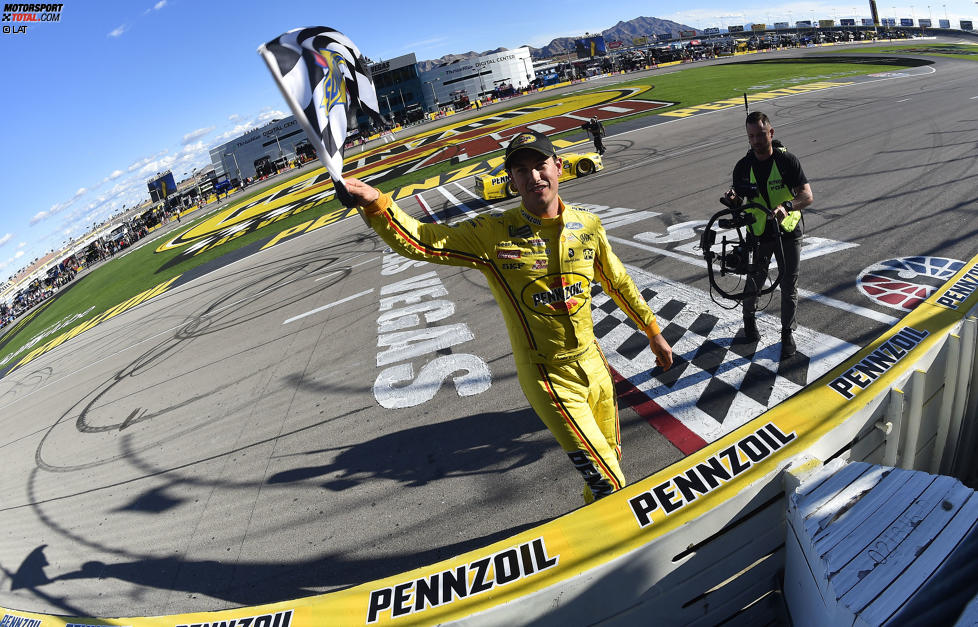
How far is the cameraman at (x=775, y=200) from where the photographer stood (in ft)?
15.1

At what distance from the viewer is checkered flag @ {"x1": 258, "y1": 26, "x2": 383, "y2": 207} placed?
2066 mm

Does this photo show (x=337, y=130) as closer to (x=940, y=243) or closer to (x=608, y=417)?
(x=608, y=417)

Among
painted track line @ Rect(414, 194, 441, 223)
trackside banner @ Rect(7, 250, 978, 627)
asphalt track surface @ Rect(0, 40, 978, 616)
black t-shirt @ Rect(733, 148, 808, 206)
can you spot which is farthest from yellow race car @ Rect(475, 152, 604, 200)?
trackside banner @ Rect(7, 250, 978, 627)

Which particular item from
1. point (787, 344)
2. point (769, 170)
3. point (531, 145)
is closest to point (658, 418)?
point (787, 344)

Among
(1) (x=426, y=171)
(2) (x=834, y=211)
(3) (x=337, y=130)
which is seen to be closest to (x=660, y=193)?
(2) (x=834, y=211)

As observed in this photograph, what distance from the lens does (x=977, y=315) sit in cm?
307

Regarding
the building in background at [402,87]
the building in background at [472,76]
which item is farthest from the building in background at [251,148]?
the building in background at [472,76]

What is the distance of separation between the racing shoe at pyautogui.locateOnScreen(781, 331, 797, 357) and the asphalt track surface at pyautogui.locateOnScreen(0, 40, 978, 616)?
0.12 metres

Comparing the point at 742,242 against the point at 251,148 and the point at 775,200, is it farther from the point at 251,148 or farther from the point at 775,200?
the point at 251,148

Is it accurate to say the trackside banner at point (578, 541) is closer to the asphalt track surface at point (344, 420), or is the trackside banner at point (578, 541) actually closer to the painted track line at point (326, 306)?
the asphalt track surface at point (344, 420)

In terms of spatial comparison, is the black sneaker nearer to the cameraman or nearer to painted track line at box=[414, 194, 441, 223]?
the cameraman

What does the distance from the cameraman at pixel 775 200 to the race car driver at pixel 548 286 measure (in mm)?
2420

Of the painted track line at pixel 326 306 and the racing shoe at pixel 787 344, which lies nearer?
the racing shoe at pixel 787 344

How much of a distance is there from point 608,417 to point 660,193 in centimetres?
1030
